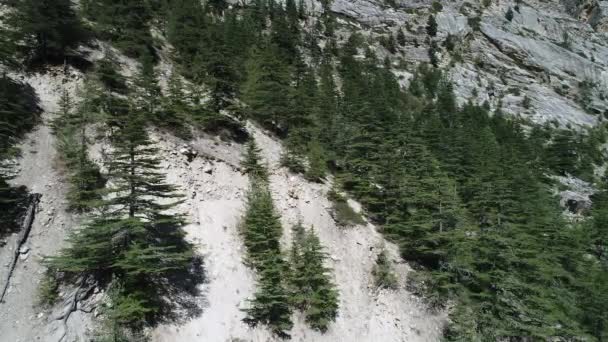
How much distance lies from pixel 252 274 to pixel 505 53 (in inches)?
3266

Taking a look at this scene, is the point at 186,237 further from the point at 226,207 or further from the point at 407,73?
the point at 407,73

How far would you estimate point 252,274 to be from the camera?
734 inches

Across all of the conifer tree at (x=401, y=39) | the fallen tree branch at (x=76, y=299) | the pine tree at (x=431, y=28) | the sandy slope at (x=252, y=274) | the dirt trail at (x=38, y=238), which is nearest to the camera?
the dirt trail at (x=38, y=238)

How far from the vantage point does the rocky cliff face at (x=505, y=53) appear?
2771 inches

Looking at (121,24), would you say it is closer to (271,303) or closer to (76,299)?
(76,299)

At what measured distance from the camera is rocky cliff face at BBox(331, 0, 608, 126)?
70375mm

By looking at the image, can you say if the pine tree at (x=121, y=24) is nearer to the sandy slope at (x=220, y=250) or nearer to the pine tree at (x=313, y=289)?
the sandy slope at (x=220, y=250)

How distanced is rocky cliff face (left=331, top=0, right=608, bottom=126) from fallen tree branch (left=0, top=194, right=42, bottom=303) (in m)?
60.7

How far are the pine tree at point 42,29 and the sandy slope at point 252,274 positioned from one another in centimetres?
1025

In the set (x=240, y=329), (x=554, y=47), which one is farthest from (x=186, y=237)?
(x=554, y=47)

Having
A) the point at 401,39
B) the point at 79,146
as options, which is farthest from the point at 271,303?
the point at 401,39

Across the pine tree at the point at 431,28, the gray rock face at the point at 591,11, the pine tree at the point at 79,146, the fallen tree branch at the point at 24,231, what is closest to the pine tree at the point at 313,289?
the pine tree at the point at 79,146

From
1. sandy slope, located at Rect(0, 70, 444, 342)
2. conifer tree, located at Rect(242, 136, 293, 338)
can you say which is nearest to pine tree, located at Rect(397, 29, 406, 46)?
sandy slope, located at Rect(0, 70, 444, 342)

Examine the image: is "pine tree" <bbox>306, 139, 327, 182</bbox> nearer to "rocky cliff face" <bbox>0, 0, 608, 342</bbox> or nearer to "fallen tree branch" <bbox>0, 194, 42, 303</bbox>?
"rocky cliff face" <bbox>0, 0, 608, 342</bbox>
